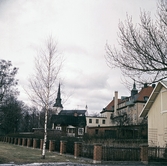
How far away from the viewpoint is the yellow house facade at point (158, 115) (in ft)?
72.1

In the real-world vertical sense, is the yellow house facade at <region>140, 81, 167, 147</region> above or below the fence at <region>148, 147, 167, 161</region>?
above

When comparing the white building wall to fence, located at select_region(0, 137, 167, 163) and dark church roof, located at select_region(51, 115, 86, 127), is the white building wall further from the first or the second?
dark church roof, located at select_region(51, 115, 86, 127)

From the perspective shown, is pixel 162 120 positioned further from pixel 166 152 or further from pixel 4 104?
pixel 4 104

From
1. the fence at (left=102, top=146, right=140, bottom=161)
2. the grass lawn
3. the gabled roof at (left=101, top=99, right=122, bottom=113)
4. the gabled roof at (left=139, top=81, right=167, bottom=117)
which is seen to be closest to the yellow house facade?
the gabled roof at (left=139, top=81, right=167, bottom=117)

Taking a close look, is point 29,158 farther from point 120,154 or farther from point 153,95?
point 153,95

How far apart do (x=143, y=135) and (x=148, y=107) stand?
1213cm

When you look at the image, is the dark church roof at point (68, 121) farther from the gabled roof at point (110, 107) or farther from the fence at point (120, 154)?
the fence at point (120, 154)

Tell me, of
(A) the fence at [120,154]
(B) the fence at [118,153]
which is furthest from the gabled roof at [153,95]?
(A) the fence at [120,154]

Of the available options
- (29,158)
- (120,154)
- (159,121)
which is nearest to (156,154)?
(120,154)

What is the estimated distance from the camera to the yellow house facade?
22.0 meters

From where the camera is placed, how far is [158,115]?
2311cm

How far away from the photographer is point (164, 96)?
880 inches

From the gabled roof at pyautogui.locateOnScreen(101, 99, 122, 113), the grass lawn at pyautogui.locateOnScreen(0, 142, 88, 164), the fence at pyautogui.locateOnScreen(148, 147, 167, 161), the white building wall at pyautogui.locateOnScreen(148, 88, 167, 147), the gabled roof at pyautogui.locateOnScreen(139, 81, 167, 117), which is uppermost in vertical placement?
the gabled roof at pyautogui.locateOnScreen(101, 99, 122, 113)

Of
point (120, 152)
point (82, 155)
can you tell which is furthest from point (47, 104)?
point (120, 152)
